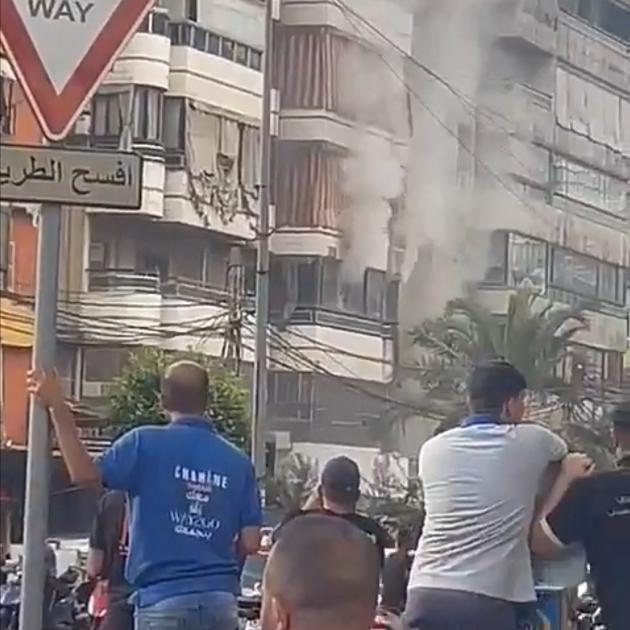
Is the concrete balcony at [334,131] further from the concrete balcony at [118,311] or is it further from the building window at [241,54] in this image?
the concrete balcony at [118,311]

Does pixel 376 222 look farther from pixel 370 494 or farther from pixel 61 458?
pixel 61 458

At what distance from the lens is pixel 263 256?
686 centimetres

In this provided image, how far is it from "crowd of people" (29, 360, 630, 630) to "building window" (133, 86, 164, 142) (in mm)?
1849

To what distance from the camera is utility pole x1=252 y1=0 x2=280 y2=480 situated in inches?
261

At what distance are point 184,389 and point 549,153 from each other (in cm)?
150

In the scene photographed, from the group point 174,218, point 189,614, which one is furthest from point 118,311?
point 189,614

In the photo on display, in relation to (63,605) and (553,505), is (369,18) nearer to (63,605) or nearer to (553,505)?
(553,505)

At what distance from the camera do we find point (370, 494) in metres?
6.36

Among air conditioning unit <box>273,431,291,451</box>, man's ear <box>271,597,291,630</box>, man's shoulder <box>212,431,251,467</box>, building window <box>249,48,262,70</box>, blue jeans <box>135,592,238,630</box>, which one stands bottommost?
blue jeans <box>135,592,238,630</box>

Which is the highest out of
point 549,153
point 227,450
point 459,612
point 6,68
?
point 549,153

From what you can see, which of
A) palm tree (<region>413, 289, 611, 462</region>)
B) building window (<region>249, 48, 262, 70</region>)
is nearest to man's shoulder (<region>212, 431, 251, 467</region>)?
palm tree (<region>413, 289, 611, 462</region>)

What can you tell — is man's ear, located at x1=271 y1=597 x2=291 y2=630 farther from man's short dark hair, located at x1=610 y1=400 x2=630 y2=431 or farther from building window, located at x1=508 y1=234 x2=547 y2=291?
building window, located at x1=508 y1=234 x2=547 y2=291

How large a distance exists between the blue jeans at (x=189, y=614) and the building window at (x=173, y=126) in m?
2.30

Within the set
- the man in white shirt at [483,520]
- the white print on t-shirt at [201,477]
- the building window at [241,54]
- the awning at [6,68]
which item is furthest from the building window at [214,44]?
the man in white shirt at [483,520]
